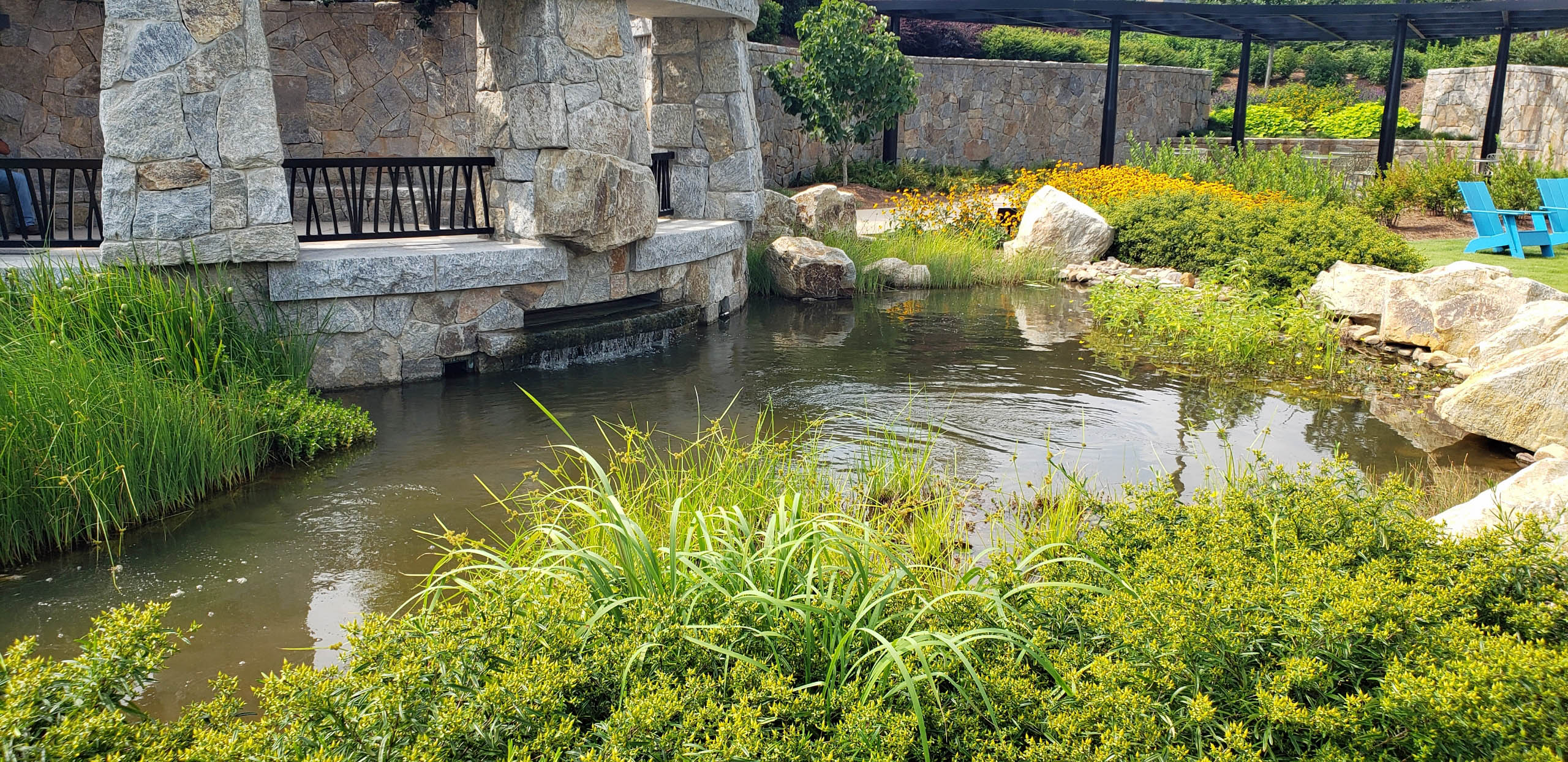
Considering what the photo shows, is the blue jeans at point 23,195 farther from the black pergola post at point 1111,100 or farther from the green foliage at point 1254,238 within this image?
the black pergola post at point 1111,100

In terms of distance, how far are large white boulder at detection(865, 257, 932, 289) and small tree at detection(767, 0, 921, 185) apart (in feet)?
13.8

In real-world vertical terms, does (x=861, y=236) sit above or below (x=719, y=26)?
below

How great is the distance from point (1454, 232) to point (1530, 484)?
40.7 feet

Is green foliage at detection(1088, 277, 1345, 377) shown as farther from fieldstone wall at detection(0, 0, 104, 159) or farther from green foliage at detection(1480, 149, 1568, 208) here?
fieldstone wall at detection(0, 0, 104, 159)

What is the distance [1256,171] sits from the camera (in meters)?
15.2

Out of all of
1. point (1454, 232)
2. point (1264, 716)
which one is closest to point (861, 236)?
point (1454, 232)

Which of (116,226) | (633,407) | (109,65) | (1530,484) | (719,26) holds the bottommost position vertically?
(633,407)

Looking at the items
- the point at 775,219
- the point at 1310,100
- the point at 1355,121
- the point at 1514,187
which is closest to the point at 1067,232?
the point at 775,219

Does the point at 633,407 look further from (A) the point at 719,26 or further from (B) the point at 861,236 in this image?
(B) the point at 861,236

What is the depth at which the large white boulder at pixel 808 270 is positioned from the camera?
438 inches

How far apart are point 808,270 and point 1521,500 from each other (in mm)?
7908

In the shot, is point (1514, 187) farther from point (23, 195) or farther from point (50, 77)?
point (50, 77)

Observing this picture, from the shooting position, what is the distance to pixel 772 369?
8008 mm

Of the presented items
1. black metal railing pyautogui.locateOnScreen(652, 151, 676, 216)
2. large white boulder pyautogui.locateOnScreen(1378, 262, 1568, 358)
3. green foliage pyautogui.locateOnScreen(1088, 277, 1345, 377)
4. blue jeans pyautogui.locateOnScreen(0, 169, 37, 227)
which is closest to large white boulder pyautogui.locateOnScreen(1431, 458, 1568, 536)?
green foliage pyautogui.locateOnScreen(1088, 277, 1345, 377)
